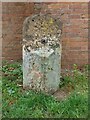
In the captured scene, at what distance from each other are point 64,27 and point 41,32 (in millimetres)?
1095

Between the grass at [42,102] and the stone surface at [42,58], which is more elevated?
the stone surface at [42,58]

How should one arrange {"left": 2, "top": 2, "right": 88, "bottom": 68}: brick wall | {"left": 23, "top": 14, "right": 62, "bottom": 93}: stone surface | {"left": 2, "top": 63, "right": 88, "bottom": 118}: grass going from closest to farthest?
1. {"left": 2, "top": 63, "right": 88, "bottom": 118}: grass
2. {"left": 23, "top": 14, "right": 62, "bottom": 93}: stone surface
3. {"left": 2, "top": 2, "right": 88, "bottom": 68}: brick wall

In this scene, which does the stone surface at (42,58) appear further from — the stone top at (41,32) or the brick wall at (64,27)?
the brick wall at (64,27)

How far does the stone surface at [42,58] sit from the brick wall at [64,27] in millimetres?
1035

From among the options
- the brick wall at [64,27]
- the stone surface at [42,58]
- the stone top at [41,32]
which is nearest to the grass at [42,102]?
the stone surface at [42,58]

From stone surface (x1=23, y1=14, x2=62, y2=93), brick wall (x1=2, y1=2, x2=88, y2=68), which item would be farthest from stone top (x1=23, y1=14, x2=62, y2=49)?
brick wall (x1=2, y1=2, x2=88, y2=68)

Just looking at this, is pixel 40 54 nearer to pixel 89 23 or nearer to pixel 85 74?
pixel 85 74

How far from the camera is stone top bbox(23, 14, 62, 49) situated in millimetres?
5137

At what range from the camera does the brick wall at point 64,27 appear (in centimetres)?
620

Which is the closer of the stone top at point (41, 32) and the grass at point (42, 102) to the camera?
the grass at point (42, 102)

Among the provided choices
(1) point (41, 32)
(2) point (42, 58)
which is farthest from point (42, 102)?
(1) point (41, 32)

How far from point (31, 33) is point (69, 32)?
1204 millimetres

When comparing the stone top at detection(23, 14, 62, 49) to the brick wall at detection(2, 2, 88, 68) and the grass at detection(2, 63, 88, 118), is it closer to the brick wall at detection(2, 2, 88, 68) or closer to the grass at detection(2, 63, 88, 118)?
the grass at detection(2, 63, 88, 118)

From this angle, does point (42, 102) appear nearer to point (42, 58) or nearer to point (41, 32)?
point (42, 58)
